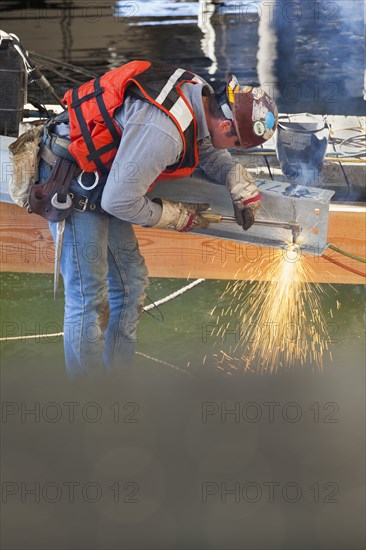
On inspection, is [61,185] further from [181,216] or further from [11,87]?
[11,87]

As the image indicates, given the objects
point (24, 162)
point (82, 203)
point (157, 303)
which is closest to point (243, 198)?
point (82, 203)

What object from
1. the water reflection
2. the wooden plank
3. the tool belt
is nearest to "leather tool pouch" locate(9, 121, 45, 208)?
the tool belt

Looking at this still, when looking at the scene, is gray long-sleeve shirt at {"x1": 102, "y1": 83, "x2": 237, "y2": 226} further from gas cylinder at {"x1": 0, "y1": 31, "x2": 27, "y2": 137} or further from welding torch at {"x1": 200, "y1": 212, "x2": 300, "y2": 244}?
gas cylinder at {"x1": 0, "y1": 31, "x2": 27, "y2": 137}

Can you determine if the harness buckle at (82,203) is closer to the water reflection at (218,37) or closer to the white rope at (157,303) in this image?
the white rope at (157,303)

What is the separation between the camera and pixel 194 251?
2.35 metres

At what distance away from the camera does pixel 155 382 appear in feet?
8.58

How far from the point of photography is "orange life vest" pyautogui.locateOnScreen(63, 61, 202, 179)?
1.77 metres

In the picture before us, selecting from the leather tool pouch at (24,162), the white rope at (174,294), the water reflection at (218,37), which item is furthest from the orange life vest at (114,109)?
the water reflection at (218,37)

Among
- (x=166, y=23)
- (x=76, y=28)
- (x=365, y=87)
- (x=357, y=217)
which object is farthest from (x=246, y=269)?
(x=76, y=28)

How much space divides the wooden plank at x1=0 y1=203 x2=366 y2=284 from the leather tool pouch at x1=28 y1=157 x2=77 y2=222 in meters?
0.29

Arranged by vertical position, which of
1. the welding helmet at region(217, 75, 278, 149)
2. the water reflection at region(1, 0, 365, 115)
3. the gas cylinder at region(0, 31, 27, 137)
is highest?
the water reflection at region(1, 0, 365, 115)

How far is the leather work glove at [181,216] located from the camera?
6.37ft

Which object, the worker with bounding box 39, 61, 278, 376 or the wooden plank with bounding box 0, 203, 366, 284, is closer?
the worker with bounding box 39, 61, 278, 376

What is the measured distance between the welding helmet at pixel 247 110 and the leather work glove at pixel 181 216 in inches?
9.7
